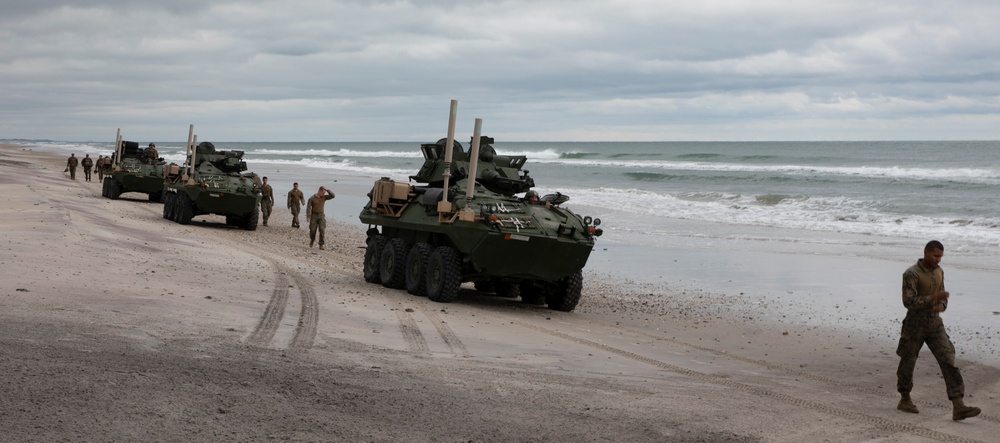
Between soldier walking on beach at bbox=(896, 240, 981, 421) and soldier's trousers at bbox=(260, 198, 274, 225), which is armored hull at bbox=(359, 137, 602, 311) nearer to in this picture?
soldier walking on beach at bbox=(896, 240, 981, 421)

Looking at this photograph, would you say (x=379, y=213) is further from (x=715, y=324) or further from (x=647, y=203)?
(x=647, y=203)

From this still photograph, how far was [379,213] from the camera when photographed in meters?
16.5

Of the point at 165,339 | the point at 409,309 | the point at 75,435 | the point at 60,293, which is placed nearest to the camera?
the point at 75,435

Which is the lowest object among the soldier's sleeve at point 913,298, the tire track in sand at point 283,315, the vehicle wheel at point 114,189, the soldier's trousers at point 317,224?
the vehicle wheel at point 114,189

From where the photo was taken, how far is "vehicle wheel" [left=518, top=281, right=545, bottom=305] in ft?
49.9

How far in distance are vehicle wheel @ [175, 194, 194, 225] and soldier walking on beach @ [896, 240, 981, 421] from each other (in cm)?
2030

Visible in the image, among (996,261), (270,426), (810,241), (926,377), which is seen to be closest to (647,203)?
(810,241)

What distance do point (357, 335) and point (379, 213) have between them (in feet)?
19.4

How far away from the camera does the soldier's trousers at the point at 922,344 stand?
27.0ft

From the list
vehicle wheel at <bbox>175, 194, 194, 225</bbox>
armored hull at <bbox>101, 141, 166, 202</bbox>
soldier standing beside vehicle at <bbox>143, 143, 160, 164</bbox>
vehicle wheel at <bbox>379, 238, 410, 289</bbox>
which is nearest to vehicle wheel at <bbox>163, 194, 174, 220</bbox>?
vehicle wheel at <bbox>175, 194, 194, 225</bbox>

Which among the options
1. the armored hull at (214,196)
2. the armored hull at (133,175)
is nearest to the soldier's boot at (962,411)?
the armored hull at (214,196)

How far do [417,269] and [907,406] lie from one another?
7853mm

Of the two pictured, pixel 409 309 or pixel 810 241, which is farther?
pixel 810 241

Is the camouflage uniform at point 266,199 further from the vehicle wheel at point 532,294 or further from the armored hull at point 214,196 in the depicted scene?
the vehicle wheel at point 532,294
